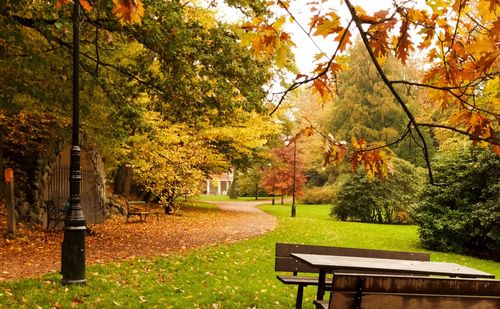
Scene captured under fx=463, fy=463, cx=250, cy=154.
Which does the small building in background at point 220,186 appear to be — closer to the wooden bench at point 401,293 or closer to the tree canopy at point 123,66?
the tree canopy at point 123,66

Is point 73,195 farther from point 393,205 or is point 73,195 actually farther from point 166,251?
point 393,205

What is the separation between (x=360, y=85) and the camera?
47.3 m

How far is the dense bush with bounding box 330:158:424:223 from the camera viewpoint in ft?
87.4

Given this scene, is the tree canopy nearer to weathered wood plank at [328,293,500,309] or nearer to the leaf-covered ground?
the leaf-covered ground

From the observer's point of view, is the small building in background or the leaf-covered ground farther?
the small building in background

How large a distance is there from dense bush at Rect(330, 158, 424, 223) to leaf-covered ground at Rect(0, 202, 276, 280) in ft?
30.7

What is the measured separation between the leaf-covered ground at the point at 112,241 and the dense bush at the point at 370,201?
935 cm

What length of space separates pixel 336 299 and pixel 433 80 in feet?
6.00

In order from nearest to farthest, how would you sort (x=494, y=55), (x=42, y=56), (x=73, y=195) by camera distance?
(x=494, y=55) → (x=73, y=195) → (x=42, y=56)

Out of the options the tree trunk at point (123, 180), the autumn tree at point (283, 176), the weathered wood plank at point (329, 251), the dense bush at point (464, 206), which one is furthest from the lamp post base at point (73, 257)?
the autumn tree at point (283, 176)

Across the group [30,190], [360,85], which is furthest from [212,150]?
[360,85]

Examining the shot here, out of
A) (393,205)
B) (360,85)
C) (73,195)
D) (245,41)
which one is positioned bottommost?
(393,205)

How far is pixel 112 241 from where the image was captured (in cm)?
1268

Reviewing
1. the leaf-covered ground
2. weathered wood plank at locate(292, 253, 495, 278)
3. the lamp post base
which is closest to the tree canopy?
the leaf-covered ground
